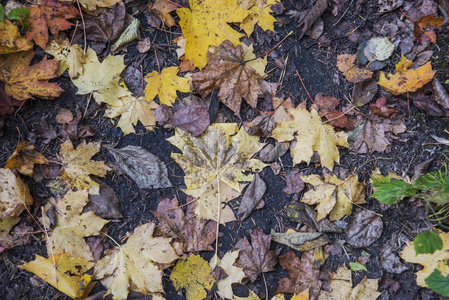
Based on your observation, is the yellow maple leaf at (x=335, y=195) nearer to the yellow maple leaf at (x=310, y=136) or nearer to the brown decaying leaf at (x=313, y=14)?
the yellow maple leaf at (x=310, y=136)

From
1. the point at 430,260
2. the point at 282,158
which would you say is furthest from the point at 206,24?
the point at 430,260

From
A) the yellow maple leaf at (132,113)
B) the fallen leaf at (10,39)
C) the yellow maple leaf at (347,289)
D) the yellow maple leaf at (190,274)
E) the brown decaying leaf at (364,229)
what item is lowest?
the yellow maple leaf at (347,289)

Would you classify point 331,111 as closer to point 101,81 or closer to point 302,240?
point 302,240

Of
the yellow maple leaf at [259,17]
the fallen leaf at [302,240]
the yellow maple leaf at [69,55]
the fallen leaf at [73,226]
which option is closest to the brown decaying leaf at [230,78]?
the yellow maple leaf at [259,17]

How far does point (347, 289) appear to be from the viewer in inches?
89.5

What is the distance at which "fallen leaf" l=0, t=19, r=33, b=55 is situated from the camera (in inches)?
89.6

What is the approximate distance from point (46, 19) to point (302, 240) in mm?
2508

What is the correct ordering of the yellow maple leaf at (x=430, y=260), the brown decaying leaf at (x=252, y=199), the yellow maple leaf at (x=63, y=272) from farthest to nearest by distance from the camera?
1. the brown decaying leaf at (x=252, y=199)
2. the yellow maple leaf at (x=63, y=272)
3. the yellow maple leaf at (x=430, y=260)

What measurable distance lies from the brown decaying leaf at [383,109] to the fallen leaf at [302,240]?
1015mm

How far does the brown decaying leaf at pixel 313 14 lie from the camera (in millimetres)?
2416

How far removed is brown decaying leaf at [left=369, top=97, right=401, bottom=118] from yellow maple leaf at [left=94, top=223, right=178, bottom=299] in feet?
5.97

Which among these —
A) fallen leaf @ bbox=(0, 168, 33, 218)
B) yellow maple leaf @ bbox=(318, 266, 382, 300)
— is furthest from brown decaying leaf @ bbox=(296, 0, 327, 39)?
fallen leaf @ bbox=(0, 168, 33, 218)

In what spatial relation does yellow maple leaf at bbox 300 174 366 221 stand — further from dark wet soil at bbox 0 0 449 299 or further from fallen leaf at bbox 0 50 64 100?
fallen leaf at bbox 0 50 64 100

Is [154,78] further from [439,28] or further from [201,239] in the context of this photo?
[439,28]
